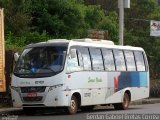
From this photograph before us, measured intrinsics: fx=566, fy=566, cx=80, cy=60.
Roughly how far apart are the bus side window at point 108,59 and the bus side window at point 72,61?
2771mm

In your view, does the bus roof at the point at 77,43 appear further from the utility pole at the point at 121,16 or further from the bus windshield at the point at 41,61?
the utility pole at the point at 121,16

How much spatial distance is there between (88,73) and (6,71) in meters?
3.76

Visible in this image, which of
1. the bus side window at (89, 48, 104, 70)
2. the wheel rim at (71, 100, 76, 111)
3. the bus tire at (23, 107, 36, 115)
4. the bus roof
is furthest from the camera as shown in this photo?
the bus side window at (89, 48, 104, 70)

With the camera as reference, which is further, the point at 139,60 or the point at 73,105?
the point at 139,60

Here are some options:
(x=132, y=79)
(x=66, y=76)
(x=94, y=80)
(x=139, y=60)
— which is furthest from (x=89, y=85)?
(x=139, y=60)

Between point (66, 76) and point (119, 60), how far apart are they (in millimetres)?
5242

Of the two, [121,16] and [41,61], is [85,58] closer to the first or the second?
[41,61]

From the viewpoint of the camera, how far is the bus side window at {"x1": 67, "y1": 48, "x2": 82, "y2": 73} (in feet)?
69.0

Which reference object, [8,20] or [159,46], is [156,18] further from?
[8,20]

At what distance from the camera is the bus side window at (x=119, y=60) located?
25203 mm

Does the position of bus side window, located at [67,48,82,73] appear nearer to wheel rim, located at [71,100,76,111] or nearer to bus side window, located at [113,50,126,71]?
wheel rim, located at [71,100,76,111]

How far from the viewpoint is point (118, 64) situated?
25266 mm

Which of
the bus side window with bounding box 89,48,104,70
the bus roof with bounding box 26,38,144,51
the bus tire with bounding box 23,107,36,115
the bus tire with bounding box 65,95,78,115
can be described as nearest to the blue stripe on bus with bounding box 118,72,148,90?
the bus roof with bounding box 26,38,144,51

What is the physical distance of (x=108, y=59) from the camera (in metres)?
24.4
